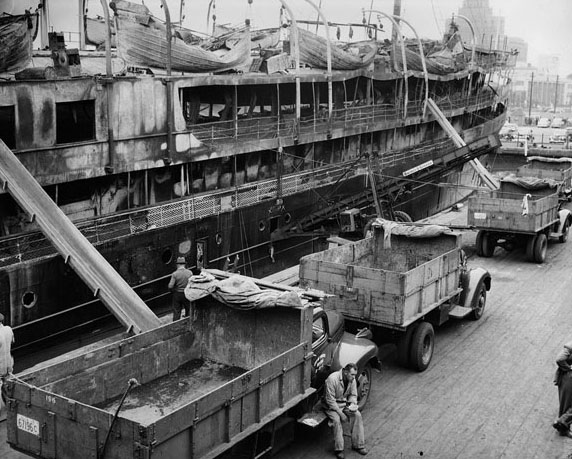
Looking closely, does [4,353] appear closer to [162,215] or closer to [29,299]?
[29,299]

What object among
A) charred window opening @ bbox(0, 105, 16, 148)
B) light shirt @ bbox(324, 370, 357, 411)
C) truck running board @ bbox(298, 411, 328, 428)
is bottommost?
truck running board @ bbox(298, 411, 328, 428)

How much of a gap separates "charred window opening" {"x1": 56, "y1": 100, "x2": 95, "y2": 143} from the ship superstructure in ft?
0.09

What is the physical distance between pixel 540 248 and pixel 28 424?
16071mm

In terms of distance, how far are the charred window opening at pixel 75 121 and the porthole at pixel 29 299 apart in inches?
182

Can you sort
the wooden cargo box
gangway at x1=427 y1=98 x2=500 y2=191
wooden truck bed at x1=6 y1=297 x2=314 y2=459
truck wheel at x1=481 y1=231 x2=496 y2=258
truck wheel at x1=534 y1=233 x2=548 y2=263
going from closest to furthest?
wooden truck bed at x1=6 y1=297 x2=314 y2=459, the wooden cargo box, truck wheel at x1=534 y1=233 x2=548 y2=263, truck wheel at x1=481 y1=231 x2=496 y2=258, gangway at x1=427 y1=98 x2=500 y2=191

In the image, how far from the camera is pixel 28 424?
810cm

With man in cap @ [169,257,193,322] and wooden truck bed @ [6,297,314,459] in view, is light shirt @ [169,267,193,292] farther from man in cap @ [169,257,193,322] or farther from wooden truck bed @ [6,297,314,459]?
wooden truck bed @ [6,297,314,459]

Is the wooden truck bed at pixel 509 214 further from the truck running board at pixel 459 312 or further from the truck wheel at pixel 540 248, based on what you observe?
the truck running board at pixel 459 312

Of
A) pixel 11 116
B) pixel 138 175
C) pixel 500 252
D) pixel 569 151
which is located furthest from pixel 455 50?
pixel 11 116

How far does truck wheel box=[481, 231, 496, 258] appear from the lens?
21359 millimetres

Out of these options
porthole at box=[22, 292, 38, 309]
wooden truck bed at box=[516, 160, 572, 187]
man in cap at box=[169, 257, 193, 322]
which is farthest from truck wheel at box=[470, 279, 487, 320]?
wooden truck bed at box=[516, 160, 572, 187]

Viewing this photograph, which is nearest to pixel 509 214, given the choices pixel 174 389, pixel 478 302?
pixel 478 302

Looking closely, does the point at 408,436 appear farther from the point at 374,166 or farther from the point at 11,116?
the point at 374,166

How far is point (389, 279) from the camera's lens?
1218 centimetres
